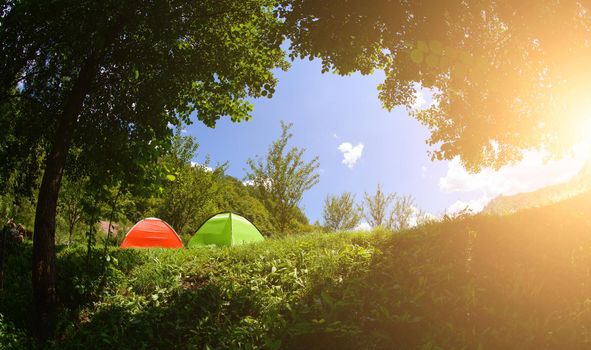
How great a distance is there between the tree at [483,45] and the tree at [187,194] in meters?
16.6

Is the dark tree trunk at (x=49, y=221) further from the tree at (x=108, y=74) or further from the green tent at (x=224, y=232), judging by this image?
the green tent at (x=224, y=232)

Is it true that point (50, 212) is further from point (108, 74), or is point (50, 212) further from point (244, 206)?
point (244, 206)

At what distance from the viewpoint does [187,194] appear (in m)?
25.0

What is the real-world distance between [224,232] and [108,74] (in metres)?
8.26

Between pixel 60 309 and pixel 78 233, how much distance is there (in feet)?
77.9

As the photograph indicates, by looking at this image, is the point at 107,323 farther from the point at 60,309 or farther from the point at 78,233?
the point at 78,233

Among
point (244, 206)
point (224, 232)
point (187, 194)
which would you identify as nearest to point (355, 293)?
point (224, 232)

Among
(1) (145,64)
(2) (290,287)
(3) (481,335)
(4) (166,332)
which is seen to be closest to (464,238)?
(3) (481,335)

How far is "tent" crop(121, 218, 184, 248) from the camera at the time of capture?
14773 millimetres

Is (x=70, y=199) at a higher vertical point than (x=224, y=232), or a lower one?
higher

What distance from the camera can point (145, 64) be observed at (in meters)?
8.10

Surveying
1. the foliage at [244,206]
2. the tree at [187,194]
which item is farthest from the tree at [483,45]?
the foliage at [244,206]

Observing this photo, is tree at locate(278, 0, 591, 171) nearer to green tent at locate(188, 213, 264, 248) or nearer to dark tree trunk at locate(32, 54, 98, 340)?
dark tree trunk at locate(32, 54, 98, 340)

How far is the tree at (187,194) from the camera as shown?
24859mm
